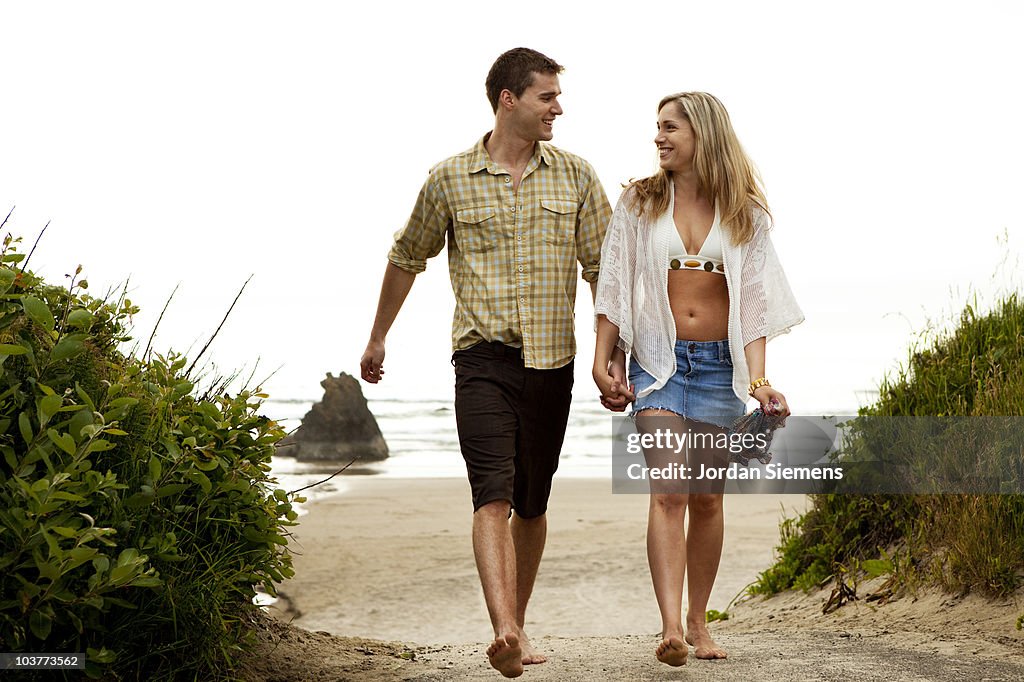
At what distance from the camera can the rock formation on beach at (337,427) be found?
18.9 meters

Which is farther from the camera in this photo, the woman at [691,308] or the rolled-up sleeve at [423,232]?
the rolled-up sleeve at [423,232]

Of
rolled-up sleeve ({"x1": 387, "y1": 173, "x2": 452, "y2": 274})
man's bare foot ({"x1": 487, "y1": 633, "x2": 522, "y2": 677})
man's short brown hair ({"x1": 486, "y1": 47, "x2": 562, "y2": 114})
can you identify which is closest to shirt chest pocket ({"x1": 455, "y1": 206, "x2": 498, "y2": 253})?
rolled-up sleeve ({"x1": 387, "y1": 173, "x2": 452, "y2": 274})

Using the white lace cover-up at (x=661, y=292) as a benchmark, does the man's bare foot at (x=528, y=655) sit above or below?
below

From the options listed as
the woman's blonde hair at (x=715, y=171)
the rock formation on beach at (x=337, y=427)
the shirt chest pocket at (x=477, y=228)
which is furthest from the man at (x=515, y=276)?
the rock formation on beach at (x=337, y=427)

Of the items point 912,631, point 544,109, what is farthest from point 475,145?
point 912,631

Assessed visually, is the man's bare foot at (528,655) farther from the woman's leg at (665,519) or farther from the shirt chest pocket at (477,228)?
the shirt chest pocket at (477,228)

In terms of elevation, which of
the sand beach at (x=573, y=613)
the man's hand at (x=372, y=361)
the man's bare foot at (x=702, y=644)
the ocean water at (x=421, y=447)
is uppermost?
the man's hand at (x=372, y=361)

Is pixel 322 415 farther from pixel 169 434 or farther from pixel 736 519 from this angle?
pixel 169 434

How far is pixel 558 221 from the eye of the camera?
196 inches

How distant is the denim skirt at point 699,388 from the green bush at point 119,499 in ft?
5.38

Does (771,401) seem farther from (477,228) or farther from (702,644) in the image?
(477,228)

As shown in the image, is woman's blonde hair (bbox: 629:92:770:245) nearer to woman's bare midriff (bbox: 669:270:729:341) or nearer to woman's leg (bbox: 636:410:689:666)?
woman's bare midriff (bbox: 669:270:729:341)

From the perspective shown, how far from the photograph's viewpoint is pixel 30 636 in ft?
12.0

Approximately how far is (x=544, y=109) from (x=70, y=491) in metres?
2.71
